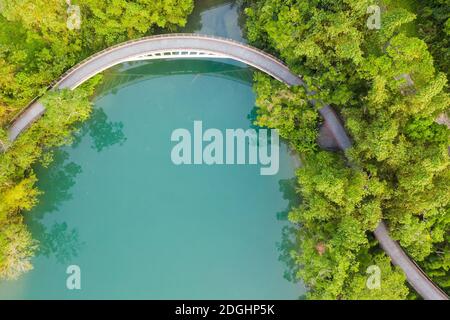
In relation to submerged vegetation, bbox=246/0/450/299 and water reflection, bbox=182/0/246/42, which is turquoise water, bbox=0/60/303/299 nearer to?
submerged vegetation, bbox=246/0/450/299

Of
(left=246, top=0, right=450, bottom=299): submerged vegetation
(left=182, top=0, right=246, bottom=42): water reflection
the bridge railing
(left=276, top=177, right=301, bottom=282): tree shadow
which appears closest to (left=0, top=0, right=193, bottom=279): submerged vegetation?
the bridge railing

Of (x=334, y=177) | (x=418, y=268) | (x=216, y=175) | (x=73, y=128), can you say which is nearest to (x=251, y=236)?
(x=216, y=175)

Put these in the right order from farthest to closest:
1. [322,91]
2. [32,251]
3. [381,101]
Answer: [32,251] < [322,91] < [381,101]

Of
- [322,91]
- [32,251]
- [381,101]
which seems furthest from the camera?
[32,251]

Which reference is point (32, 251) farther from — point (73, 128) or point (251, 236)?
point (251, 236)

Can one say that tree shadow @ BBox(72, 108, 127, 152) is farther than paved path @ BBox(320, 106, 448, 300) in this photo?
Yes

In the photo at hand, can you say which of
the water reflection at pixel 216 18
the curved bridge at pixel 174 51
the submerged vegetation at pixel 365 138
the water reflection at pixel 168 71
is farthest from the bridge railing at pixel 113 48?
the water reflection at pixel 216 18

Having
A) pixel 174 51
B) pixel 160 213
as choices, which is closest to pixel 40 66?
pixel 174 51
